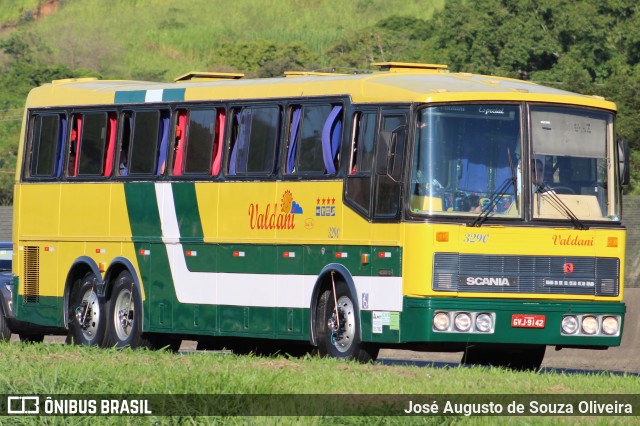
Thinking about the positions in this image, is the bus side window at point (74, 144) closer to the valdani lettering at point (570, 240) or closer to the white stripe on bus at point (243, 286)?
the white stripe on bus at point (243, 286)

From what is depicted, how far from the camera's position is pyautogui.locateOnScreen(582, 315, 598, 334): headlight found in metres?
17.3

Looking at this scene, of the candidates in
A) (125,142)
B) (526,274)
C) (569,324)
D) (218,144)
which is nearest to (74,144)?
(125,142)

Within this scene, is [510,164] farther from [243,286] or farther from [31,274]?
[31,274]

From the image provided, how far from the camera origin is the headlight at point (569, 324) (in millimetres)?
17219

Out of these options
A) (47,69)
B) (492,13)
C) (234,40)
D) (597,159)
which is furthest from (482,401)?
(234,40)

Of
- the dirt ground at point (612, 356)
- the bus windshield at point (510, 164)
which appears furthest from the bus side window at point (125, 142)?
the dirt ground at point (612, 356)

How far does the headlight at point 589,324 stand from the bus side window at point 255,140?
408 centimetres

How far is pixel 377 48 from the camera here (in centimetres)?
8712

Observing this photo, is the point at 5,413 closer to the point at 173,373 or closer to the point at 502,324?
the point at 173,373

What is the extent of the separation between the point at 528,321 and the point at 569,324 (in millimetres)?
503

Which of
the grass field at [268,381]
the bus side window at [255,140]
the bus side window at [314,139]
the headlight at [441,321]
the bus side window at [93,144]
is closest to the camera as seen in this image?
the grass field at [268,381]

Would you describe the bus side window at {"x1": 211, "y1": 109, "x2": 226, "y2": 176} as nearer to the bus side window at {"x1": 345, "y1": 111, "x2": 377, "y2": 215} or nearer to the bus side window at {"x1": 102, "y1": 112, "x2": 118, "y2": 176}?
the bus side window at {"x1": 102, "y1": 112, "x2": 118, "y2": 176}

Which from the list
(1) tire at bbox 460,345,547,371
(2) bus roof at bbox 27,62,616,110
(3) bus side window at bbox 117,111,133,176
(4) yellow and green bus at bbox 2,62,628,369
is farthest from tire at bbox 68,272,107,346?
(1) tire at bbox 460,345,547,371

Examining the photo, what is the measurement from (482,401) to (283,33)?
344 ft
